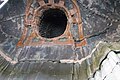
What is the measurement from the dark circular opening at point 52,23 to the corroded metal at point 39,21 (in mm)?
105

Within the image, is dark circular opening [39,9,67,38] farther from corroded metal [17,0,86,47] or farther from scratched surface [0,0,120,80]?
scratched surface [0,0,120,80]

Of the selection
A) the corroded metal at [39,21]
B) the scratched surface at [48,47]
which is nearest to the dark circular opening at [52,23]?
the corroded metal at [39,21]

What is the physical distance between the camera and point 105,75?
1.93 meters

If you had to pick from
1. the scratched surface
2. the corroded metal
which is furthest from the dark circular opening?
the scratched surface

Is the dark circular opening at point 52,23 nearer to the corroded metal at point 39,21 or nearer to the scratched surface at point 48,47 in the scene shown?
the corroded metal at point 39,21

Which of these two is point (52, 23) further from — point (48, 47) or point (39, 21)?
point (48, 47)

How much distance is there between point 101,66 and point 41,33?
4.80 ft

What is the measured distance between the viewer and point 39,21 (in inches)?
131

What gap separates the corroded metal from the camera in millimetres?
3059

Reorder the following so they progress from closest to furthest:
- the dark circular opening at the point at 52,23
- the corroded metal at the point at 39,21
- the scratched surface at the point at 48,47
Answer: the scratched surface at the point at 48,47
the corroded metal at the point at 39,21
the dark circular opening at the point at 52,23

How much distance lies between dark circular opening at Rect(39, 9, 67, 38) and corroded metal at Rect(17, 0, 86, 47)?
105 millimetres

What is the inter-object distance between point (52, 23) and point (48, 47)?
0.74 m

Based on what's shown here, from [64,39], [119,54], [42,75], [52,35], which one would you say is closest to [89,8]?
[64,39]

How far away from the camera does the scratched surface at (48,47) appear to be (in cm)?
265
